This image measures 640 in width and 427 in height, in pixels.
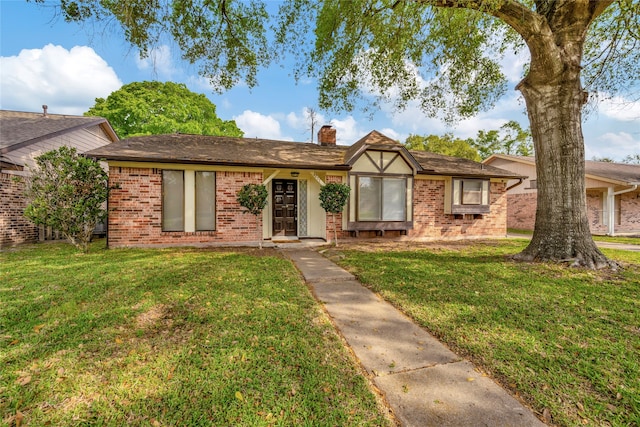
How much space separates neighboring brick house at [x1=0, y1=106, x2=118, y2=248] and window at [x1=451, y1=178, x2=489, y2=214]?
13607 millimetres

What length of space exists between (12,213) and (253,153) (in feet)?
24.4

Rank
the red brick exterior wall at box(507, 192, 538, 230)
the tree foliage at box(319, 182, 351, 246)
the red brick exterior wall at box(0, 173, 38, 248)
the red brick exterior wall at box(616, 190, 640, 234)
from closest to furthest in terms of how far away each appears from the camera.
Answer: the red brick exterior wall at box(0, 173, 38, 248) → the tree foliage at box(319, 182, 351, 246) → the red brick exterior wall at box(616, 190, 640, 234) → the red brick exterior wall at box(507, 192, 538, 230)

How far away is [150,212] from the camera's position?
314 inches

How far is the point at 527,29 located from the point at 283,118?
17.4 m

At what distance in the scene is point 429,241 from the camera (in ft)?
33.8

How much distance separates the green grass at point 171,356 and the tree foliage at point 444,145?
3065cm

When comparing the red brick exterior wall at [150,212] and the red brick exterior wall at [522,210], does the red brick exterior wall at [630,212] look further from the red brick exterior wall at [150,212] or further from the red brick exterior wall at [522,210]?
the red brick exterior wall at [150,212]

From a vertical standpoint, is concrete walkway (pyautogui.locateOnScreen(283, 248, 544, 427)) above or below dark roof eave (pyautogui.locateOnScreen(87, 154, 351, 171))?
below

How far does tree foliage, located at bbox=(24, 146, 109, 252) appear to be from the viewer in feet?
22.0

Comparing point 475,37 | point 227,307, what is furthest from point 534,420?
point 475,37

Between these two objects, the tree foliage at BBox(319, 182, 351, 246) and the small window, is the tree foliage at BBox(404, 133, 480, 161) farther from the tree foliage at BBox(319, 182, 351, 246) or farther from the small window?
the tree foliage at BBox(319, 182, 351, 246)

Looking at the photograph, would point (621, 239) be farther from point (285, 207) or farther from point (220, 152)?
point (220, 152)

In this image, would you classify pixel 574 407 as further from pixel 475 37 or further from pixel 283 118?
pixel 283 118

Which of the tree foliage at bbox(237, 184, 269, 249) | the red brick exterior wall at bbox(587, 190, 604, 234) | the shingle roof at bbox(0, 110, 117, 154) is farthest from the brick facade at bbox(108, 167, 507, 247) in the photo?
the red brick exterior wall at bbox(587, 190, 604, 234)
